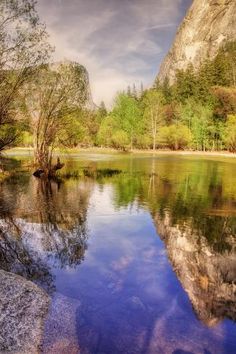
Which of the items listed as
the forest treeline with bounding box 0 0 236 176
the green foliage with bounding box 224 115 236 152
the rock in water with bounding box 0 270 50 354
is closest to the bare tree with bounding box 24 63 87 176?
the forest treeline with bounding box 0 0 236 176

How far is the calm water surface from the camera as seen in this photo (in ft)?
32.0

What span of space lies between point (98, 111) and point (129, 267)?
165920 millimetres

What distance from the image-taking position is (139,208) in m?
26.5

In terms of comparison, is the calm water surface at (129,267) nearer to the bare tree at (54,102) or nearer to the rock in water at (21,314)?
the rock in water at (21,314)

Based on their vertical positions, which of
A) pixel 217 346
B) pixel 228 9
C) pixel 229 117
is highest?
pixel 228 9

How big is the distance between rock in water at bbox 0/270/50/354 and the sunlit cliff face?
4659 mm

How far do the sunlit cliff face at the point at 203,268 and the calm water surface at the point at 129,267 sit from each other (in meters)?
0.04

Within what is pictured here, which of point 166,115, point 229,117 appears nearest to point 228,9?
point 166,115

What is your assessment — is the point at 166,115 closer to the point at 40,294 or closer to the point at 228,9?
the point at 228,9

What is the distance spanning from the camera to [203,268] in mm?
14539

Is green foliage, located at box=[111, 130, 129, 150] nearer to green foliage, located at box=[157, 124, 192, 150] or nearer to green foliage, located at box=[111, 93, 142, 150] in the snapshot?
green foliage, located at box=[111, 93, 142, 150]

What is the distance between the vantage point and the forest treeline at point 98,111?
35188 millimetres

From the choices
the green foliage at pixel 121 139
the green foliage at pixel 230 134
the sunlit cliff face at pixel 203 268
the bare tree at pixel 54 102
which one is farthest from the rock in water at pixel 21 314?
the green foliage at pixel 121 139

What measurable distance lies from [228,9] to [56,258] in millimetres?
212875
